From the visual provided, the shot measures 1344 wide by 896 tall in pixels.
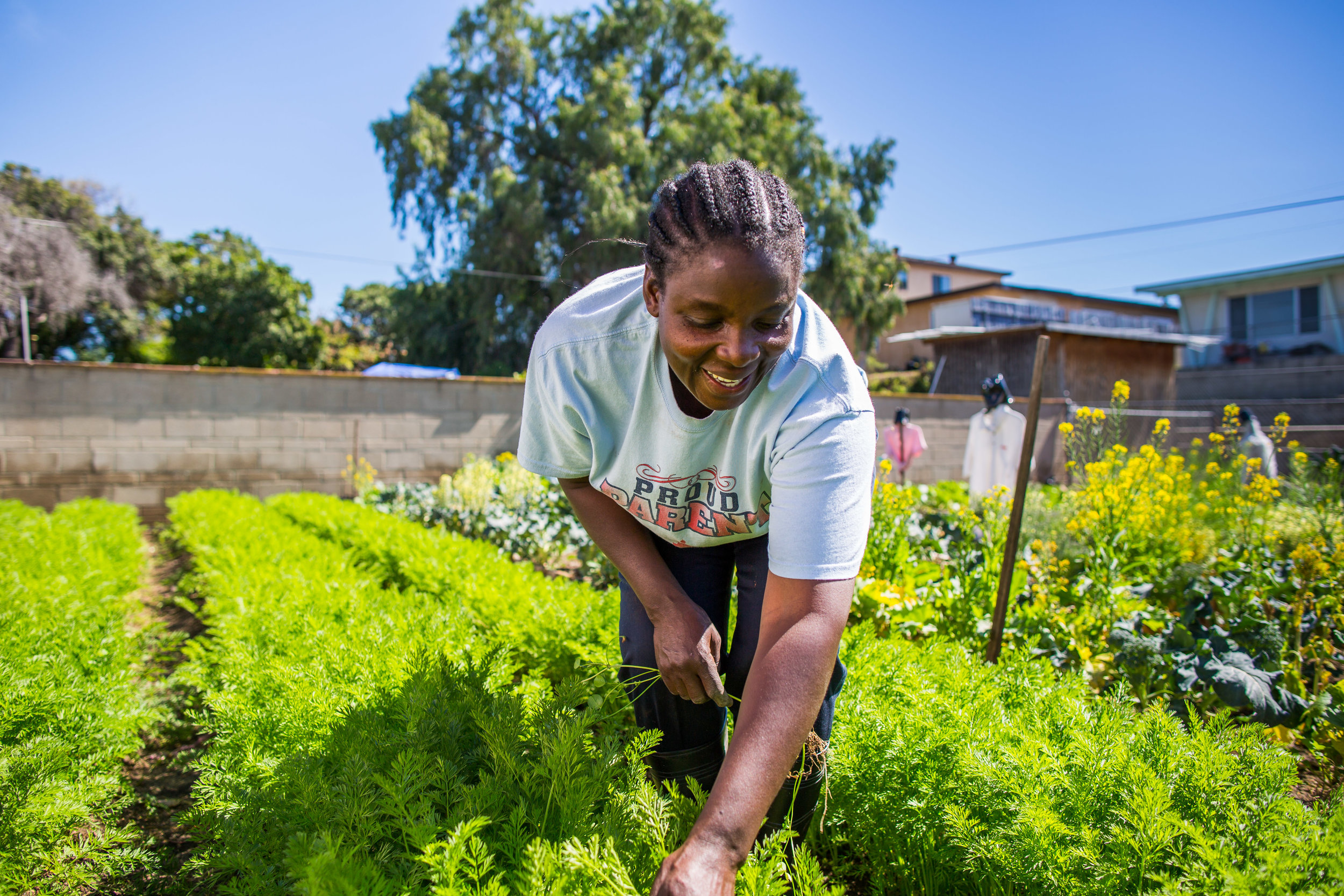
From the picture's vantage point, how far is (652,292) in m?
1.54

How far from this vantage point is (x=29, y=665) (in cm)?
244

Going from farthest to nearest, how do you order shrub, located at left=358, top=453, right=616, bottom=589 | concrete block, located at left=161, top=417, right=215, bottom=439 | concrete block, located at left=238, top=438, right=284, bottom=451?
concrete block, located at left=238, top=438, right=284, bottom=451 < concrete block, located at left=161, top=417, right=215, bottom=439 < shrub, located at left=358, top=453, right=616, bottom=589

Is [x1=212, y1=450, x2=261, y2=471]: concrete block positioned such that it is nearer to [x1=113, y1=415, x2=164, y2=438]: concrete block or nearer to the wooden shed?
[x1=113, y1=415, x2=164, y2=438]: concrete block

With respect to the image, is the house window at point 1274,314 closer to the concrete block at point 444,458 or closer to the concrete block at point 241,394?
the concrete block at point 444,458

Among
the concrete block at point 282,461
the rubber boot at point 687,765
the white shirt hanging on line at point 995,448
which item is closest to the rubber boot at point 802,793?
the rubber boot at point 687,765

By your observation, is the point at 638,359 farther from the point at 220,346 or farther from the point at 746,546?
the point at 220,346

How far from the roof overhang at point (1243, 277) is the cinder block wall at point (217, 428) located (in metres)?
26.5

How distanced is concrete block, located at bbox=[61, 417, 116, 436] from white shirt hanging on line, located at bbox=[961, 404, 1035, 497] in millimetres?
9651

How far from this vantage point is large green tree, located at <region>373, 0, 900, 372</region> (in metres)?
18.7

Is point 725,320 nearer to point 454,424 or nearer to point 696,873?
point 696,873

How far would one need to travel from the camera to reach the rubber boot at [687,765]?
1.87 meters

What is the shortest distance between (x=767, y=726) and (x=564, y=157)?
67.8 ft

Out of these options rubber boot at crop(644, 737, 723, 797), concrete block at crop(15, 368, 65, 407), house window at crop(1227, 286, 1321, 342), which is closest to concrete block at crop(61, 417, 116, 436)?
concrete block at crop(15, 368, 65, 407)

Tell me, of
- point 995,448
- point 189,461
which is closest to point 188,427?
point 189,461
